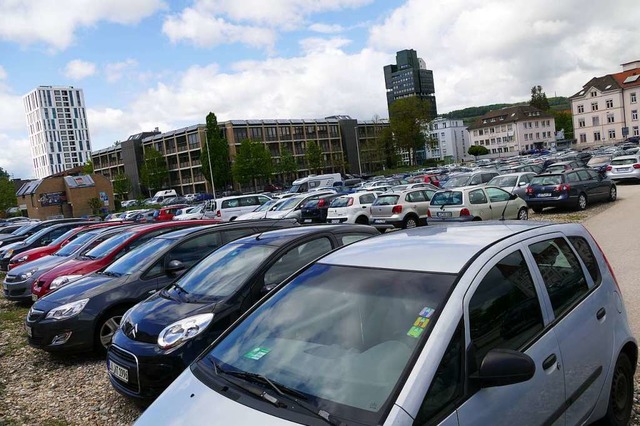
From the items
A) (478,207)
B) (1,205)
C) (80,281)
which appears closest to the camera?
(80,281)

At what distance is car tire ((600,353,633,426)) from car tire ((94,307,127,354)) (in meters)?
5.60

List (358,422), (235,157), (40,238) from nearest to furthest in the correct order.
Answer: (358,422) < (40,238) < (235,157)

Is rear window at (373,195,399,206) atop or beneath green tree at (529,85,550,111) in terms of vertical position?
beneath

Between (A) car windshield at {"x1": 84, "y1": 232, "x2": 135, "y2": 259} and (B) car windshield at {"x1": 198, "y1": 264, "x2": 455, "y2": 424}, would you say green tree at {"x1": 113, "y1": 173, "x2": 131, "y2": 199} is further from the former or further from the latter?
(B) car windshield at {"x1": 198, "y1": 264, "x2": 455, "y2": 424}

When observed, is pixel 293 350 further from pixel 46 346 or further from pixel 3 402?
pixel 46 346

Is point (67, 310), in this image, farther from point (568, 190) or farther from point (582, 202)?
point (582, 202)

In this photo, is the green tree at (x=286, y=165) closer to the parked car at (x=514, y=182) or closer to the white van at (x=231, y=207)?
the white van at (x=231, y=207)

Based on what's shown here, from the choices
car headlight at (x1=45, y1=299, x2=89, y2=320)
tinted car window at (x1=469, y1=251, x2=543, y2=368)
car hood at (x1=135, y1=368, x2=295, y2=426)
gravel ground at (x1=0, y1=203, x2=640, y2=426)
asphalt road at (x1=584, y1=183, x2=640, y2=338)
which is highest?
tinted car window at (x1=469, y1=251, x2=543, y2=368)

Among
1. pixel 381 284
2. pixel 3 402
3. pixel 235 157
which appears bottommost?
pixel 3 402

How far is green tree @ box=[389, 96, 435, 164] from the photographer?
8500 centimetres

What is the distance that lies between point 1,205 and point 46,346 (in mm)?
73959

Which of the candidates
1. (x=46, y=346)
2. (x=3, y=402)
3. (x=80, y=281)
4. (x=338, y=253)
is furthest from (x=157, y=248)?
(x=338, y=253)

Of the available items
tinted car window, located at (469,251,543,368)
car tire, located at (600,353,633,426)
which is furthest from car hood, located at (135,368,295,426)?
car tire, located at (600,353,633,426)

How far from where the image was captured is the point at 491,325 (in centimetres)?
266
